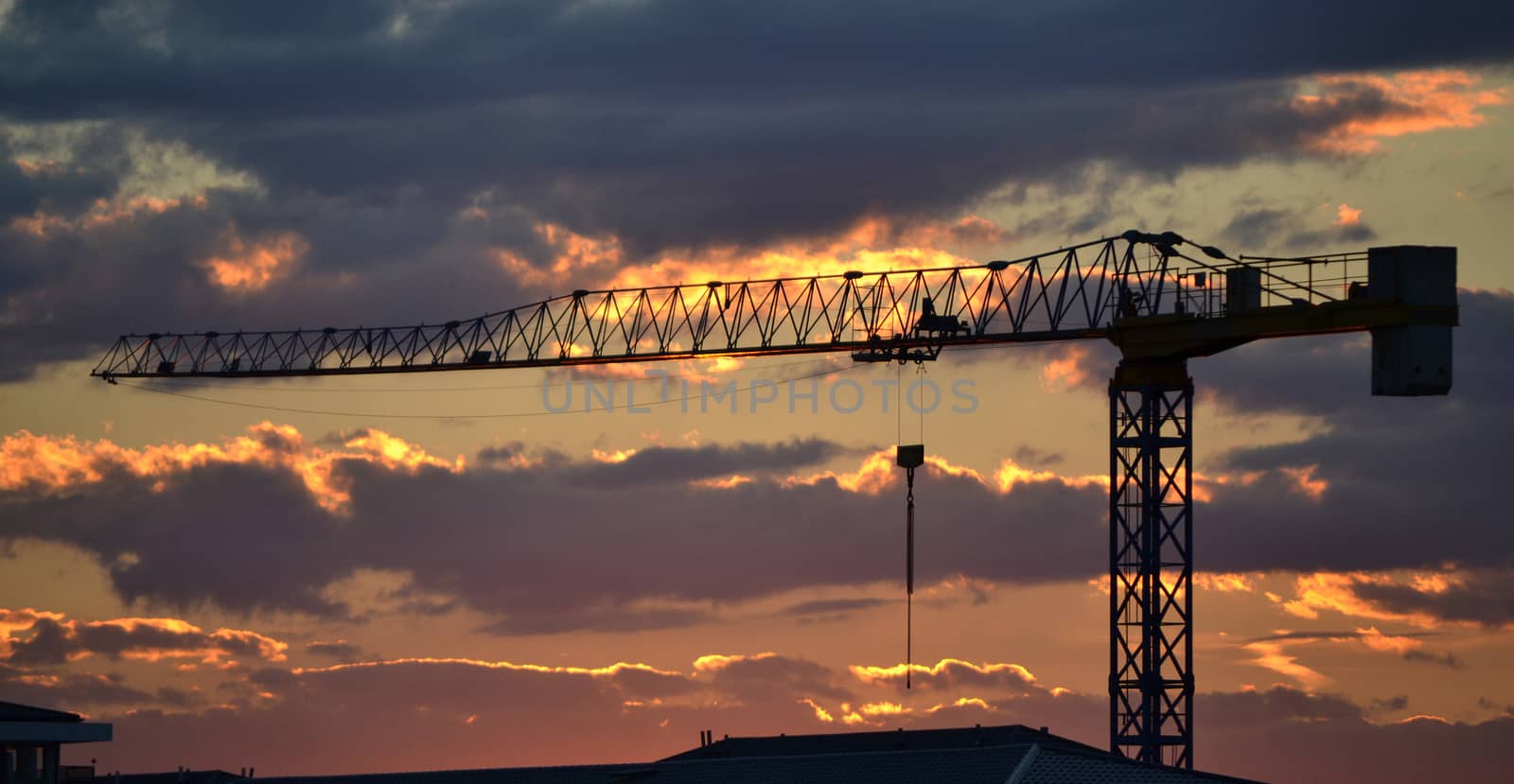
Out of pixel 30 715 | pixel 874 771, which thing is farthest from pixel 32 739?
pixel 874 771

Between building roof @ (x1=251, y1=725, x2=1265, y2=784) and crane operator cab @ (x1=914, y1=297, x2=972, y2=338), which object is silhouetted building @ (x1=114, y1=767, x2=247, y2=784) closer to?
building roof @ (x1=251, y1=725, x2=1265, y2=784)

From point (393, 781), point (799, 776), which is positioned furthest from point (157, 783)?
point (799, 776)

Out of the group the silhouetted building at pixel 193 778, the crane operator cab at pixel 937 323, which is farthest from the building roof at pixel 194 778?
the crane operator cab at pixel 937 323

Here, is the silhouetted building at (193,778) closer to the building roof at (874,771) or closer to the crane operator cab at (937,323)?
the building roof at (874,771)

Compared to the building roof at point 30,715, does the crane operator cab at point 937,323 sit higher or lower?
higher

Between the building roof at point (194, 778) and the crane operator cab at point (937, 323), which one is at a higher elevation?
the crane operator cab at point (937, 323)

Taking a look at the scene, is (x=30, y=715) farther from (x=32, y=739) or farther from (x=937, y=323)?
(x=937, y=323)

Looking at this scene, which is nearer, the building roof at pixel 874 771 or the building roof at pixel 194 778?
the building roof at pixel 874 771

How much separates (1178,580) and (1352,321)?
868 inches

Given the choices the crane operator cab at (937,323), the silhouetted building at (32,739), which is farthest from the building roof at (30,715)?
the crane operator cab at (937,323)

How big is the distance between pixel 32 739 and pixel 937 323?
6936cm

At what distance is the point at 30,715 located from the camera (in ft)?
529

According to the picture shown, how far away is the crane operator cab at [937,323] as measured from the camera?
183 meters

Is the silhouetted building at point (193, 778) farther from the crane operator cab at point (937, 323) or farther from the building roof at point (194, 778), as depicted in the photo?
the crane operator cab at point (937, 323)
